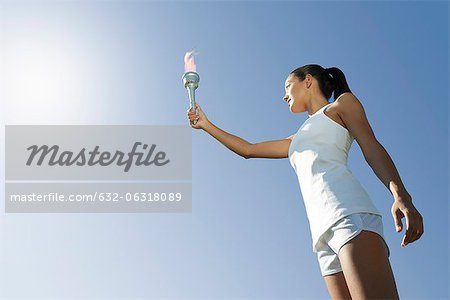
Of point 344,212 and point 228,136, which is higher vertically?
point 228,136

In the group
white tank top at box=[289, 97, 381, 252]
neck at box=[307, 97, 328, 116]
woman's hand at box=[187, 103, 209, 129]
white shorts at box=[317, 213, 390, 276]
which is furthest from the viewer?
woman's hand at box=[187, 103, 209, 129]

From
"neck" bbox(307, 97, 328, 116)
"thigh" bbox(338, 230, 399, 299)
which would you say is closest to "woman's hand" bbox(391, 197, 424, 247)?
"thigh" bbox(338, 230, 399, 299)

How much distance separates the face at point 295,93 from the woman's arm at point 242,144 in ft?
1.22

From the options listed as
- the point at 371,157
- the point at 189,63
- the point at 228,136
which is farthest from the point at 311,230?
the point at 189,63

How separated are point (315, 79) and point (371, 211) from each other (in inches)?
38.4

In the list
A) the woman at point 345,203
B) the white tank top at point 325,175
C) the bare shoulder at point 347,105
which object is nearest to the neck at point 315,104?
the woman at point 345,203

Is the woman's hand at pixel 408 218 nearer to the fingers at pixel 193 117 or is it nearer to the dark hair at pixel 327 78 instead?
the dark hair at pixel 327 78

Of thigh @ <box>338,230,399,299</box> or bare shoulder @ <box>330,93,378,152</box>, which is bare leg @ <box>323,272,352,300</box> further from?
bare shoulder @ <box>330,93,378,152</box>

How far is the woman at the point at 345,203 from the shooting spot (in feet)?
8.33

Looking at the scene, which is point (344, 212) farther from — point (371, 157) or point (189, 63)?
point (189, 63)

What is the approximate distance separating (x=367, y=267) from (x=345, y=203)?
0.32m

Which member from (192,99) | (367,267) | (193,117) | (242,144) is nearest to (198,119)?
(193,117)

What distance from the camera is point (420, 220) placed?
98.5 inches

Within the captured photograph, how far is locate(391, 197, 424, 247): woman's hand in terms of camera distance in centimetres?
247
